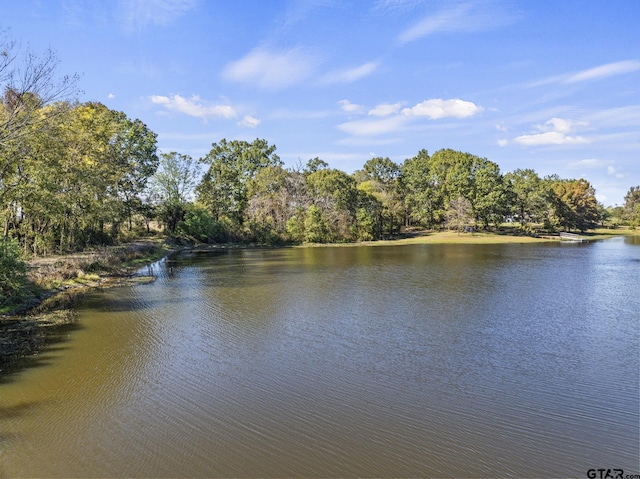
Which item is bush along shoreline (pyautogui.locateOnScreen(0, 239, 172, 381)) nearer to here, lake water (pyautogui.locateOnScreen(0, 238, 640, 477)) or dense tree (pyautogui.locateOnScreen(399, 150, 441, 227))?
lake water (pyautogui.locateOnScreen(0, 238, 640, 477))

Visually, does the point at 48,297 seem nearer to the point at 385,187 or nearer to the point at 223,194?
the point at 223,194

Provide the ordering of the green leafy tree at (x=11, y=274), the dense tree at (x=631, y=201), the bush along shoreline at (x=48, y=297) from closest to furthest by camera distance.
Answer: the bush along shoreline at (x=48, y=297), the green leafy tree at (x=11, y=274), the dense tree at (x=631, y=201)

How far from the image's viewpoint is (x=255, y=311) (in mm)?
18234

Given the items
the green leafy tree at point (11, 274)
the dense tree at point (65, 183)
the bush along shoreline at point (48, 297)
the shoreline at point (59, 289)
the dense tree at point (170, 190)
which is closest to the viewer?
the bush along shoreline at point (48, 297)

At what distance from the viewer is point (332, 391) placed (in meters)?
9.95

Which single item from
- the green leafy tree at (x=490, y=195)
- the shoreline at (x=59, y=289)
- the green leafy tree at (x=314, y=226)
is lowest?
the shoreline at (x=59, y=289)

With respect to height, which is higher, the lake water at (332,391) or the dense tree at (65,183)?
the dense tree at (65,183)

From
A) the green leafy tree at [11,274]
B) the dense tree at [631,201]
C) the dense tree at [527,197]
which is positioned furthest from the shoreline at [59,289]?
the dense tree at [631,201]

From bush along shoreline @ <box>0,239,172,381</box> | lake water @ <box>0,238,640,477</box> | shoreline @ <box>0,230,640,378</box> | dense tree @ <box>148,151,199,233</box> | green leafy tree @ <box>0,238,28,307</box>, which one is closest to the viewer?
lake water @ <box>0,238,640,477</box>

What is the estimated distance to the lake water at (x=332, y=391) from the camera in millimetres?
7188

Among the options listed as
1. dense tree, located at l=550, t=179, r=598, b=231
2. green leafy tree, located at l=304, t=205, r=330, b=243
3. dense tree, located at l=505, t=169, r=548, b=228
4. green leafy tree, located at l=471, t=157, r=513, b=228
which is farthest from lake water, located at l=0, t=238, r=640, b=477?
dense tree, located at l=550, t=179, r=598, b=231

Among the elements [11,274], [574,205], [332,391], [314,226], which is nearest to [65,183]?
[11,274]

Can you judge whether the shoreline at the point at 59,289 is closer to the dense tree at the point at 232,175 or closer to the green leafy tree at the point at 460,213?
the dense tree at the point at 232,175

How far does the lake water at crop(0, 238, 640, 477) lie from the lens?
719 cm
